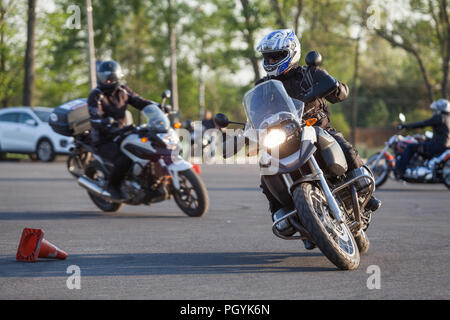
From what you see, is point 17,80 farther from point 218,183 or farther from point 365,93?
point 365,93

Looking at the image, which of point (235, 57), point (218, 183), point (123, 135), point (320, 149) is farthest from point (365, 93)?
point (320, 149)

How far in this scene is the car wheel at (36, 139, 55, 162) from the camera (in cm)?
2842

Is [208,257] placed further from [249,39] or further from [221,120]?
[249,39]

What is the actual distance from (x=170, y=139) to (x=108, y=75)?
1256 mm

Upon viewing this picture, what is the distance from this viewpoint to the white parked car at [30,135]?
2836 centimetres

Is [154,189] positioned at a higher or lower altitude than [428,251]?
higher

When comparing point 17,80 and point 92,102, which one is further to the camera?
point 17,80

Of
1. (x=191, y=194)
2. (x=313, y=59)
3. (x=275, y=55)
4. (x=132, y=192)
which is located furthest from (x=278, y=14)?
(x=313, y=59)

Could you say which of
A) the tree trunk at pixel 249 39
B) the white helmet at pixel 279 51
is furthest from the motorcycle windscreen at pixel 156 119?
the tree trunk at pixel 249 39

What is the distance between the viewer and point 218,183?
19234 millimetres

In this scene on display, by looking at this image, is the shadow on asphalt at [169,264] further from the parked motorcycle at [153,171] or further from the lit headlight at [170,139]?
the lit headlight at [170,139]
